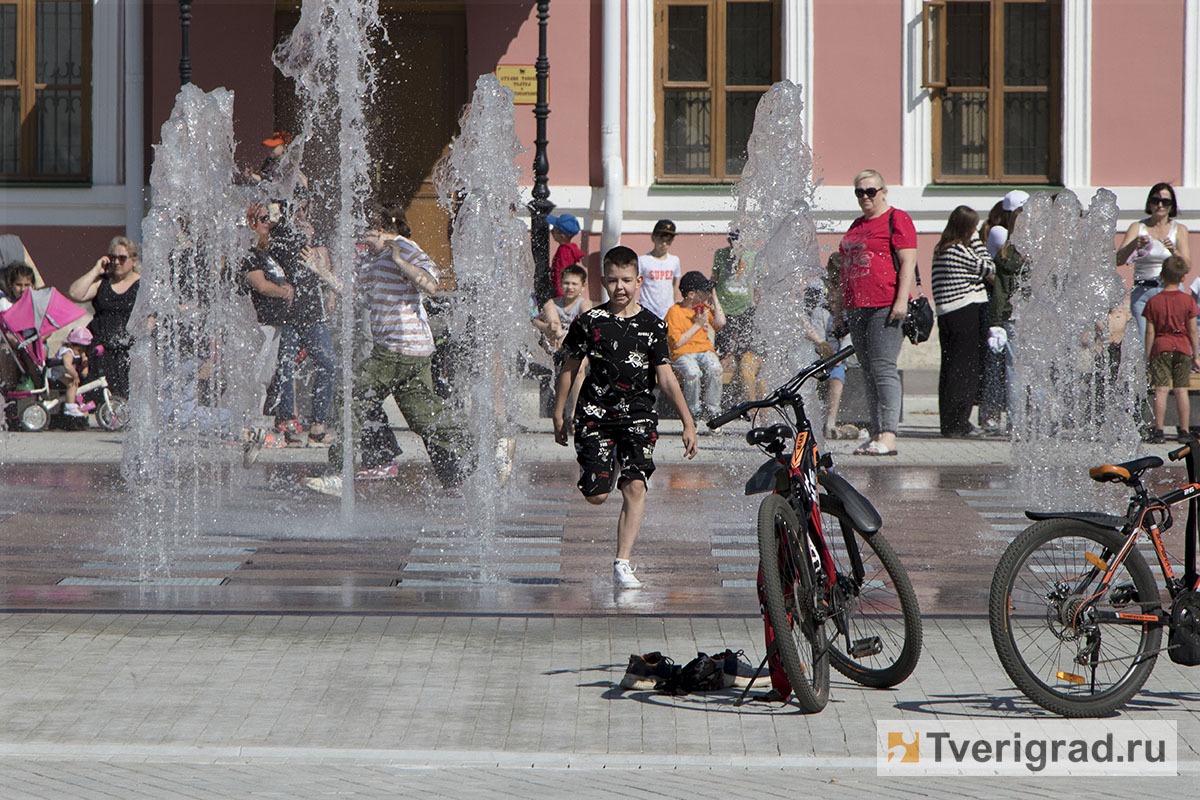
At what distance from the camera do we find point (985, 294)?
50.3 feet

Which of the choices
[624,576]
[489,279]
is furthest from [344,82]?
[624,576]

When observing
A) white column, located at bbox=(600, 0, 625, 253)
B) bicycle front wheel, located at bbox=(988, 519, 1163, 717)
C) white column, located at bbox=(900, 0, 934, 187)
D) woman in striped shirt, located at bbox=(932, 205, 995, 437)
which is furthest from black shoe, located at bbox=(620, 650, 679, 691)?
white column, located at bbox=(900, 0, 934, 187)

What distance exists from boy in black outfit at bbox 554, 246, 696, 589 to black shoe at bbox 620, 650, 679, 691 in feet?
6.39

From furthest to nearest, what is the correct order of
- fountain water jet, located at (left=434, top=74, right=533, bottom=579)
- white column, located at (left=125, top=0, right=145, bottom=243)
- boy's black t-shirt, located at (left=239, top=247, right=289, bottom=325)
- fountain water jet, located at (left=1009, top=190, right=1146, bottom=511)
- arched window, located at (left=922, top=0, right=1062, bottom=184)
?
arched window, located at (left=922, top=0, right=1062, bottom=184), white column, located at (left=125, top=0, right=145, bottom=243), boy's black t-shirt, located at (left=239, top=247, right=289, bottom=325), fountain water jet, located at (left=1009, top=190, right=1146, bottom=511), fountain water jet, located at (left=434, top=74, right=533, bottom=579)

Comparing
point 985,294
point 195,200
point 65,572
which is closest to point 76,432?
point 195,200

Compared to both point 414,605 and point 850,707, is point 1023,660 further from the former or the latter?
point 414,605

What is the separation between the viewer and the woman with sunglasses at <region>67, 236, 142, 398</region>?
15.3m

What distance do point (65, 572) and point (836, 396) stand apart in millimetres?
7950

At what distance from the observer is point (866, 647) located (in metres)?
6.39

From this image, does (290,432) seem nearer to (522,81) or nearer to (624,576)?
(522,81)

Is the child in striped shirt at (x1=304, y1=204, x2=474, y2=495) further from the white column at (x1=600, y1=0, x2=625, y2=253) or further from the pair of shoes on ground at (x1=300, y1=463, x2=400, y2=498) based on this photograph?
the white column at (x1=600, y1=0, x2=625, y2=253)

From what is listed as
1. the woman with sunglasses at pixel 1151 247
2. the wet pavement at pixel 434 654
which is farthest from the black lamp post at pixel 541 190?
the wet pavement at pixel 434 654

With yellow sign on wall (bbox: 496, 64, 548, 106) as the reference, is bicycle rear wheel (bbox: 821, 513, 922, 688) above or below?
below

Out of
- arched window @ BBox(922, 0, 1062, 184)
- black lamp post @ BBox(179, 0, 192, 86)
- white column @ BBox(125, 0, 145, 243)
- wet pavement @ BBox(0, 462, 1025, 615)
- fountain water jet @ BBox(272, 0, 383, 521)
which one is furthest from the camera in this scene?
arched window @ BBox(922, 0, 1062, 184)
